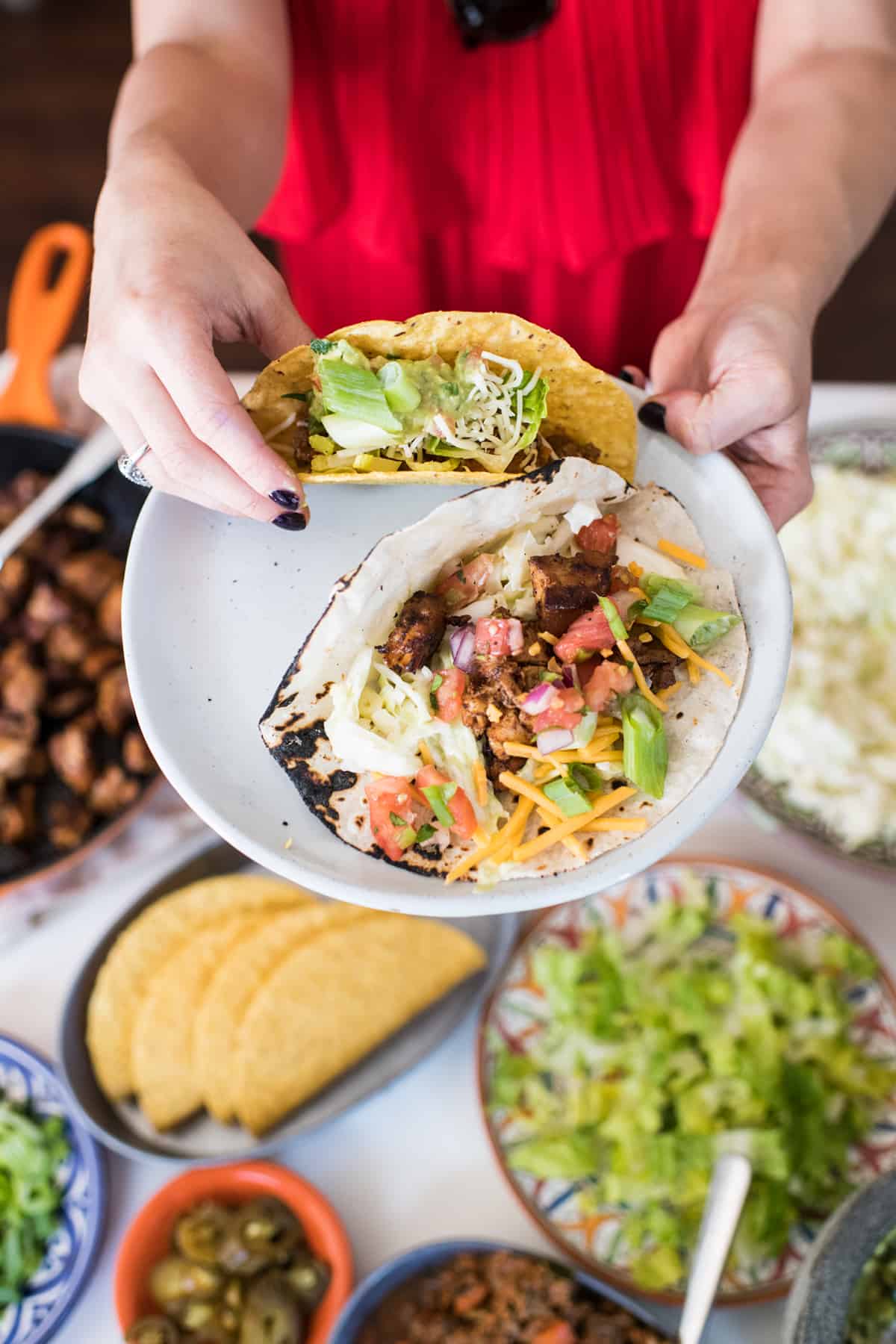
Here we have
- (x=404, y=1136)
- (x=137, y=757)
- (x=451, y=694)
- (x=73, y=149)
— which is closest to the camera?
(x=451, y=694)

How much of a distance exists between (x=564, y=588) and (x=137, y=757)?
1.15 m

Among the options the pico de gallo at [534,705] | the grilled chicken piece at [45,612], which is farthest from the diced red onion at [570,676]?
the grilled chicken piece at [45,612]

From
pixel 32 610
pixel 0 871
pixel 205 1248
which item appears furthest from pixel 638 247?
pixel 205 1248

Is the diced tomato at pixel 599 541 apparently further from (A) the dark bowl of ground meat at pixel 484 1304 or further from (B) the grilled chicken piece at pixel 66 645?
(B) the grilled chicken piece at pixel 66 645

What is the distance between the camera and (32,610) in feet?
7.97

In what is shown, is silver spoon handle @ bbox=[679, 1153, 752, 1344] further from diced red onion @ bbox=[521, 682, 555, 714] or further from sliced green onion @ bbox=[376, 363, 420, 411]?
sliced green onion @ bbox=[376, 363, 420, 411]

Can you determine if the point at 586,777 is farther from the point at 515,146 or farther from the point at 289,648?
the point at 515,146

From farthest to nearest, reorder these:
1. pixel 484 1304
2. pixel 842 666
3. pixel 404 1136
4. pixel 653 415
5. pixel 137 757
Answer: pixel 137 757 < pixel 842 666 < pixel 404 1136 < pixel 484 1304 < pixel 653 415

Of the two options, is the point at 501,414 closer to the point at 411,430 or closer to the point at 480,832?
the point at 411,430

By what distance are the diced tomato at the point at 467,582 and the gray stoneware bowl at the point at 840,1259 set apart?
107 cm

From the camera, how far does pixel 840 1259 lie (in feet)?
4.99

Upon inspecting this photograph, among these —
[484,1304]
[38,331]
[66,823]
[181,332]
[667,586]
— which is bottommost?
[484,1304]

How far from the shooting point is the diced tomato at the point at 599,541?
1596 mm

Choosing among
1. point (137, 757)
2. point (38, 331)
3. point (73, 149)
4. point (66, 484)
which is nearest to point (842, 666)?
point (137, 757)
